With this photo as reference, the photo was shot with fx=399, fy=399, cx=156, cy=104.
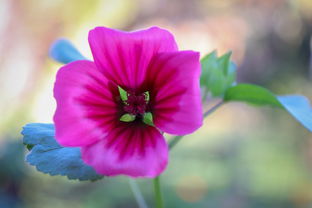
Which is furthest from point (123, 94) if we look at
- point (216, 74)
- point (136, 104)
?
point (216, 74)

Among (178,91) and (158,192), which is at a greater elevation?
(178,91)

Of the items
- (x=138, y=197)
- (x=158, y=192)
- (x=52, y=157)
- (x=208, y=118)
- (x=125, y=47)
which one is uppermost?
(x=125, y=47)

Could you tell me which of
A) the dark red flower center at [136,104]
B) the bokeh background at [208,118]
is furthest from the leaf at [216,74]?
the bokeh background at [208,118]

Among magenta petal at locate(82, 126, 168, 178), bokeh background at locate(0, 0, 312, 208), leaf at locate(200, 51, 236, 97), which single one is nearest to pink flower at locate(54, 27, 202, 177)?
magenta petal at locate(82, 126, 168, 178)

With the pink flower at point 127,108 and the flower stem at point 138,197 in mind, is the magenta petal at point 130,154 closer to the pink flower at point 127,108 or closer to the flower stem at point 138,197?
the pink flower at point 127,108

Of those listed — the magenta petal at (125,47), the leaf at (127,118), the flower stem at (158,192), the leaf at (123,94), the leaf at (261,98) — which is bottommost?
the flower stem at (158,192)

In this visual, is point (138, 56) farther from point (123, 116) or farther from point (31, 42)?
point (31, 42)

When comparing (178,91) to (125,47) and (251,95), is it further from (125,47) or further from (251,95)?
(251,95)
